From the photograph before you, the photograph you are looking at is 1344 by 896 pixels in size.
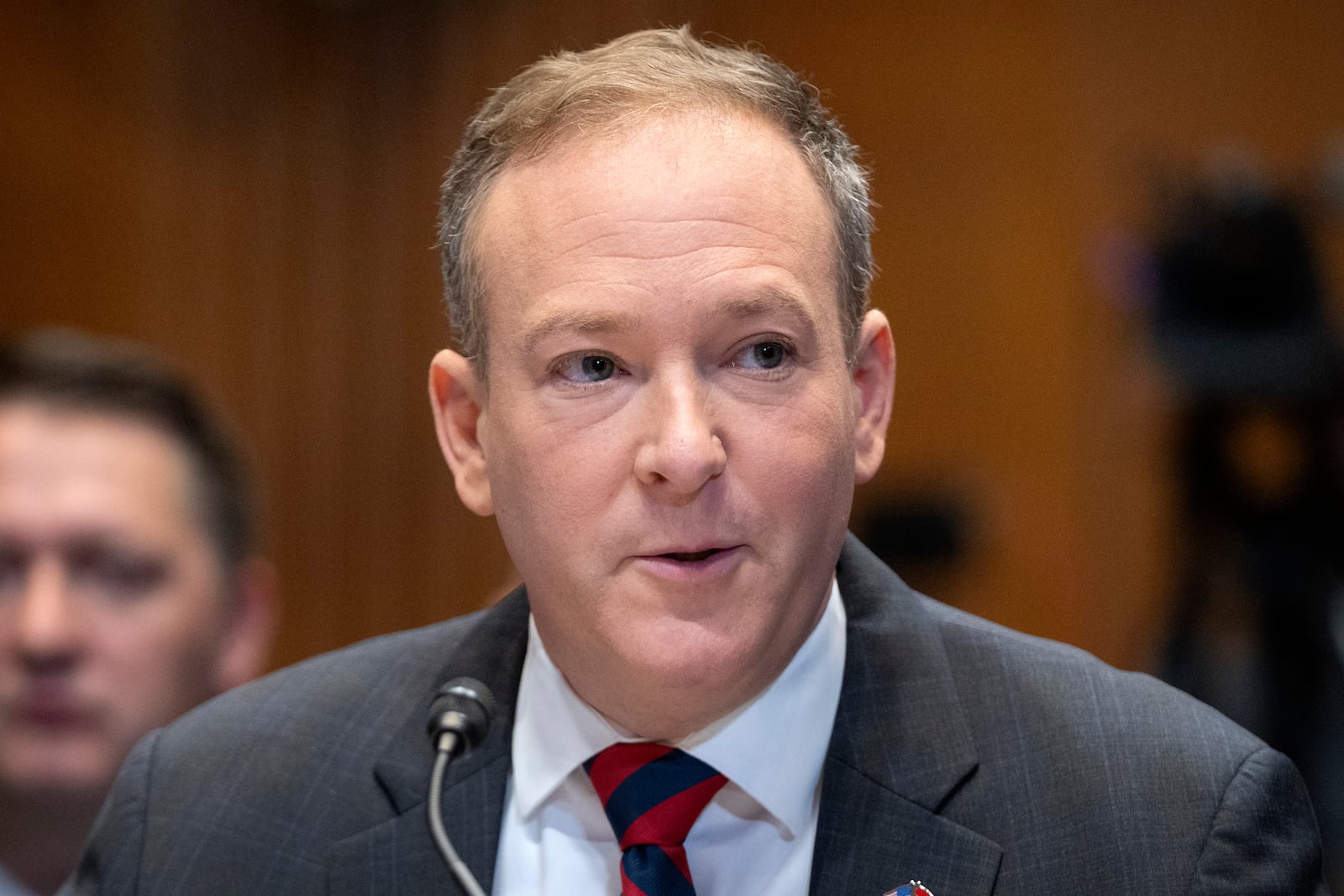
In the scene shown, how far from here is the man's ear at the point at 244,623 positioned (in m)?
3.04

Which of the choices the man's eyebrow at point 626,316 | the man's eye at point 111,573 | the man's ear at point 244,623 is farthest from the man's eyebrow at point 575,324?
the man's ear at point 244,623

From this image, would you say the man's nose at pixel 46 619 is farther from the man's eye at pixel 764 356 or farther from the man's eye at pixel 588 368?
the man's eye at pixel 764 356

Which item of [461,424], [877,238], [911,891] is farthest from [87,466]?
[877,238]

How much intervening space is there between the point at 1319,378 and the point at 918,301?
241 centimetres

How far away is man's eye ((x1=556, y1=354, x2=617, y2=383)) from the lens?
1747mm

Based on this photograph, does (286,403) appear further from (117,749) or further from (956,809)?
(956,809)

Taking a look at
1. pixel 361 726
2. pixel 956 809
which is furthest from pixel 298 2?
pixel 956 809

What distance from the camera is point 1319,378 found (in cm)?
457

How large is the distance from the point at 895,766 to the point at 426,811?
589 millimetres

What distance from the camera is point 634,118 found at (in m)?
1.78

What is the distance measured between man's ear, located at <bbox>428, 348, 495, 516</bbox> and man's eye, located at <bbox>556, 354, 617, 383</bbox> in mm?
227

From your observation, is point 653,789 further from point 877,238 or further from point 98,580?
point 877,238

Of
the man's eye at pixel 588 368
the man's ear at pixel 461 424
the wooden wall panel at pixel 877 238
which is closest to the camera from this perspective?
the man's eye at pixel 588 368

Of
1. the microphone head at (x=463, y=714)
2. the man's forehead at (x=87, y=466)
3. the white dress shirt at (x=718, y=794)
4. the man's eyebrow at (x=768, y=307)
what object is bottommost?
the white dress shirt at (x=718, y=794)
